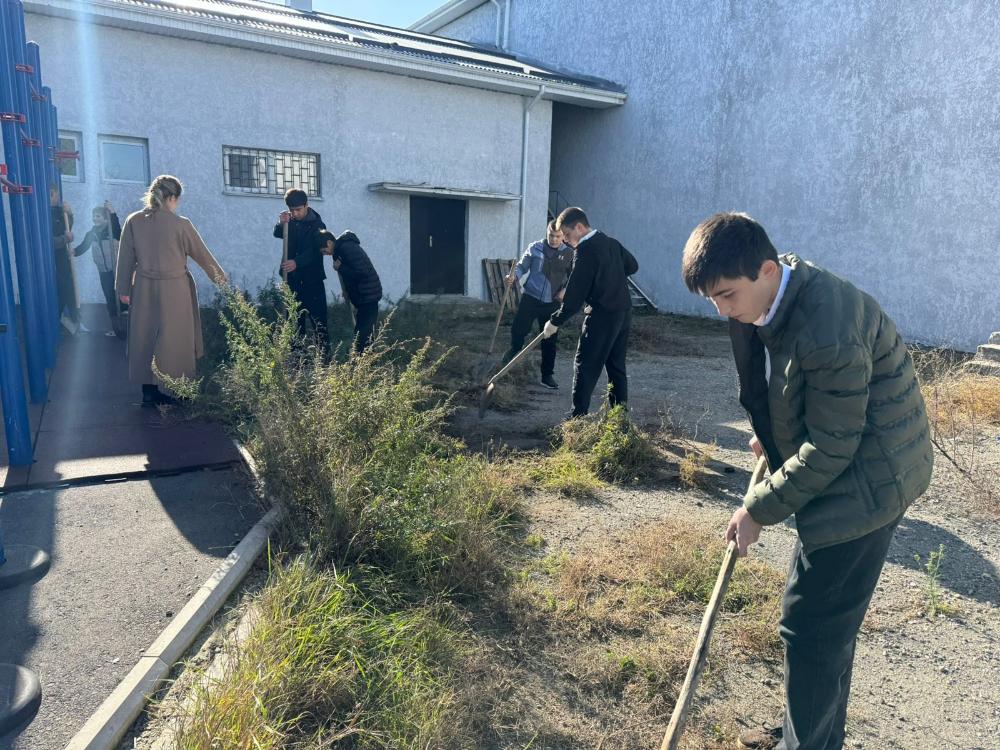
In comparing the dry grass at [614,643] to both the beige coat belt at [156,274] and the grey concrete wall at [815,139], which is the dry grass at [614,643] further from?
the grey concrete wall at [815,139]

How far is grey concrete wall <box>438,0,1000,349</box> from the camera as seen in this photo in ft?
33.4

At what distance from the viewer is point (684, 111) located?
14266mm

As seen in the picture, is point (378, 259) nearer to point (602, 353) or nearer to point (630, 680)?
point (602, 353)

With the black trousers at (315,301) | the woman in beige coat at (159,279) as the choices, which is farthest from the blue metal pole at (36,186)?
the black trousers at (315,301)

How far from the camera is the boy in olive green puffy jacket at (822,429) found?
1758 millimetres

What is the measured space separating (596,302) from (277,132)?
825 centimetres

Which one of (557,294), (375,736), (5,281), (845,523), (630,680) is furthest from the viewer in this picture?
(557,294)

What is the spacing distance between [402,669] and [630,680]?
0.91 m

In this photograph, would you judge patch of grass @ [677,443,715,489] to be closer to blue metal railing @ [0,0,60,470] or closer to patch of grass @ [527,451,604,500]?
Result: patch of grass @ [527,451,604,500]

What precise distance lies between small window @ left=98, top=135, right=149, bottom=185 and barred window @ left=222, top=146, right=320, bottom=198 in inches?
45.2

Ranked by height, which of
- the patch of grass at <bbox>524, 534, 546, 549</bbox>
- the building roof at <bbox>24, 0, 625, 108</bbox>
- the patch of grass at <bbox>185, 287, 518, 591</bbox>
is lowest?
the patch of grass at <bbox>524, 534, 546, 549</bbox>

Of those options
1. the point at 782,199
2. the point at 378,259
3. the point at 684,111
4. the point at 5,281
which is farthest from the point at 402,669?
the point at 684,111

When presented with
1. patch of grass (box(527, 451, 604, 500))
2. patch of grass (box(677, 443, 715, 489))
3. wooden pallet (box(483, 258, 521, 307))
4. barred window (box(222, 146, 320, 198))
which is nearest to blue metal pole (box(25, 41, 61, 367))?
barred window (box(222, 146, 320, 198))

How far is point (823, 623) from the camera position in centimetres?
196
